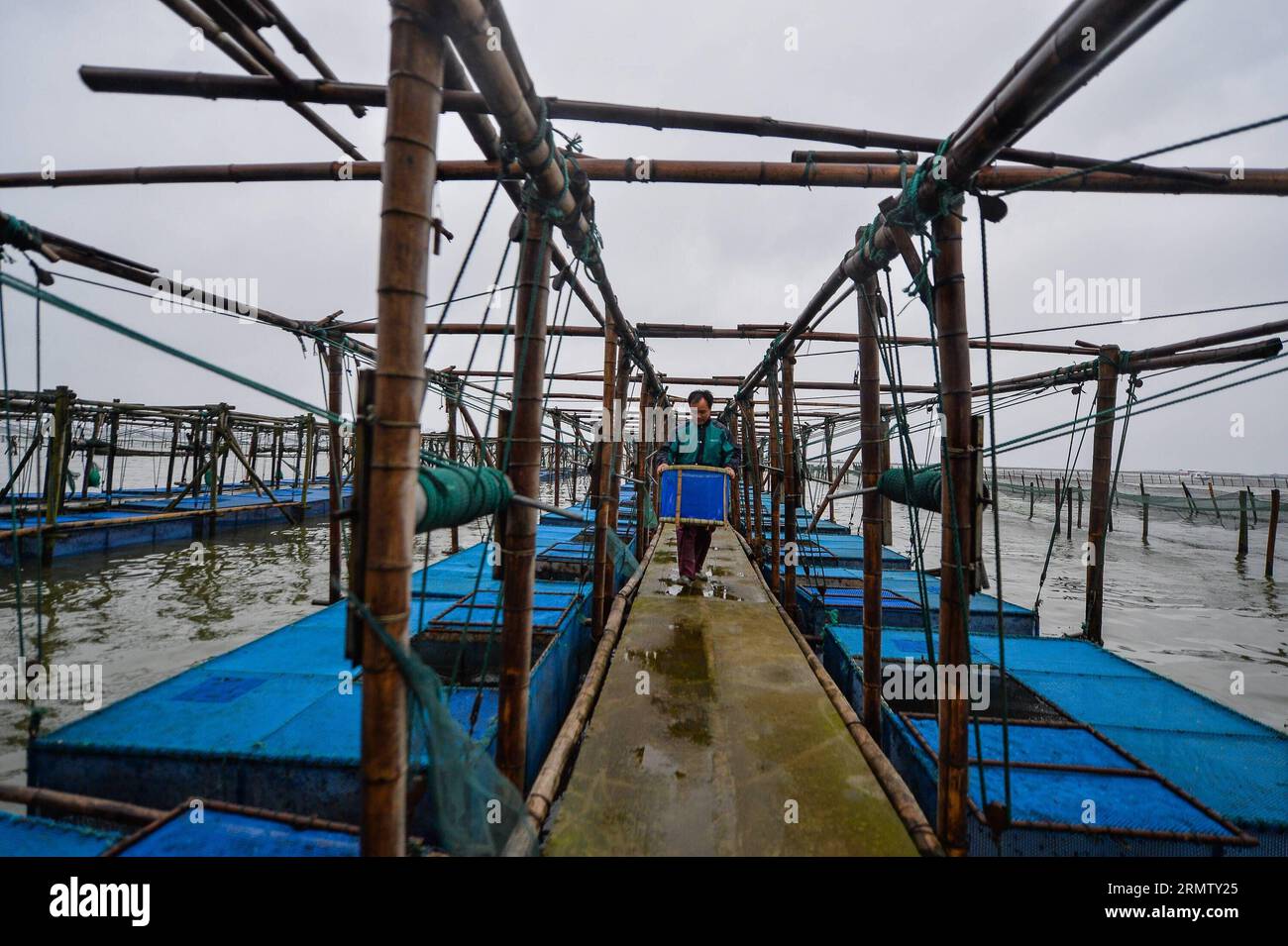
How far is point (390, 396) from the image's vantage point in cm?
173

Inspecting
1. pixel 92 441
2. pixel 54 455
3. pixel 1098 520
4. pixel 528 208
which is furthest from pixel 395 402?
pixel 92 441

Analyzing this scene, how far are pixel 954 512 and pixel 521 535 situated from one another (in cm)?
275

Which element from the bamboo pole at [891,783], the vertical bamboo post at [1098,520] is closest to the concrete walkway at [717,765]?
the bamboo pole at [891,783]

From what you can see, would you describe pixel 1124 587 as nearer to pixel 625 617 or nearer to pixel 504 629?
pixel 625 617

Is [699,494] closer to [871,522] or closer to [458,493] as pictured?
[871,522]

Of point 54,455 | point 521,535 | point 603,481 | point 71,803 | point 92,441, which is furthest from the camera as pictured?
point 92,441

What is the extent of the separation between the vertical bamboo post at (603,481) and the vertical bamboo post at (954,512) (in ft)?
12.3

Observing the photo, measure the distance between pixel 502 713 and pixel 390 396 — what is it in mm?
2574

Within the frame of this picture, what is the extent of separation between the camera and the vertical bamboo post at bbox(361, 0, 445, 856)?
1719mm

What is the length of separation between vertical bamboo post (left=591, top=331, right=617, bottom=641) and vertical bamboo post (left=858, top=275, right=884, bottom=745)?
2.93 metres

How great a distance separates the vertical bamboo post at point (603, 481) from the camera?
6277 millimetres

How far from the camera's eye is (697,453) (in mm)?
7777
